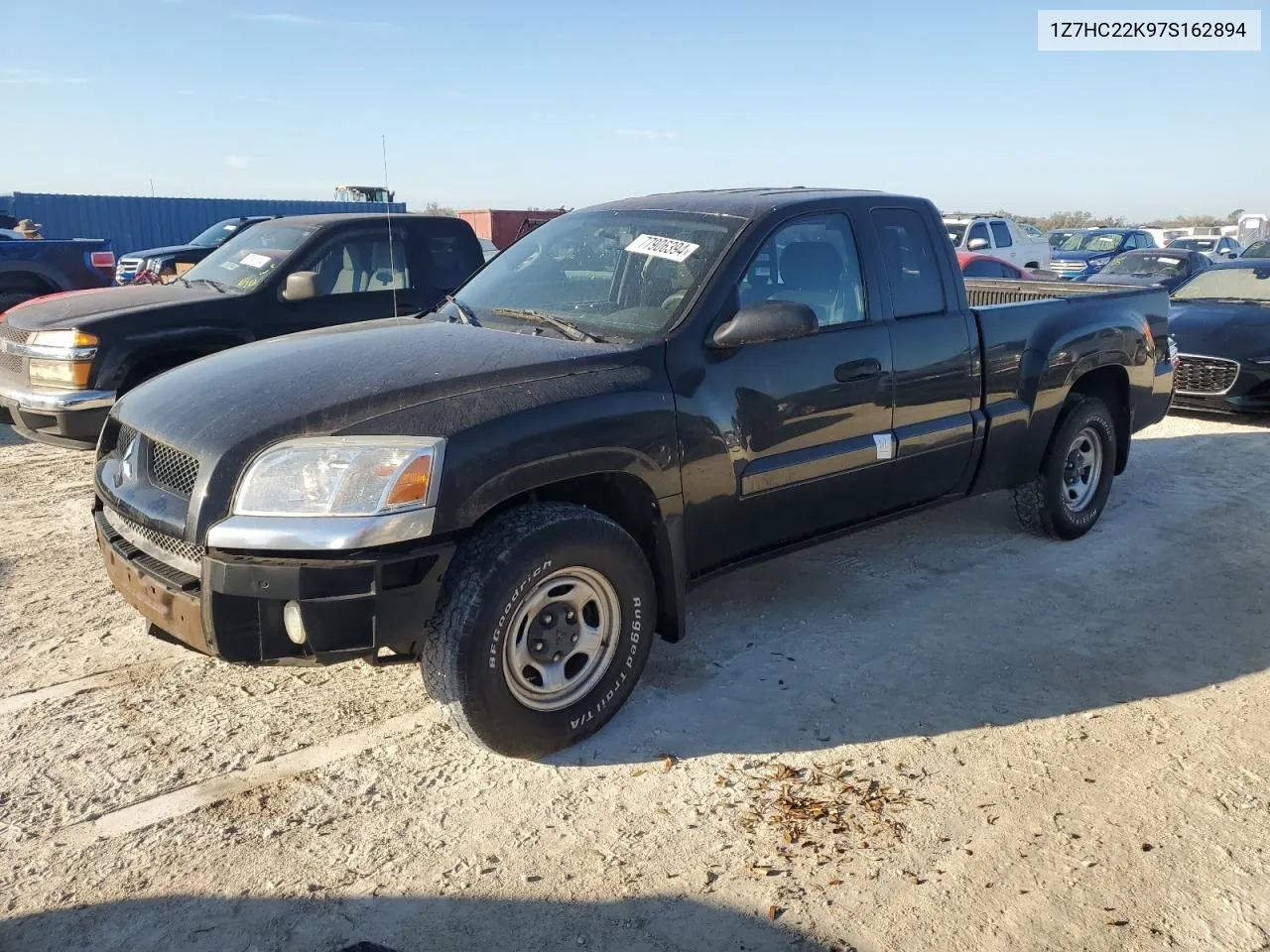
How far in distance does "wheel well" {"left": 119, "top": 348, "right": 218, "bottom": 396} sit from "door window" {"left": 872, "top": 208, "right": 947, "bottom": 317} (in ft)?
13.5

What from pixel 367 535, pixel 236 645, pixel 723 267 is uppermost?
pixel 723 267

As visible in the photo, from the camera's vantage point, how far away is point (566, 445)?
10.5ft

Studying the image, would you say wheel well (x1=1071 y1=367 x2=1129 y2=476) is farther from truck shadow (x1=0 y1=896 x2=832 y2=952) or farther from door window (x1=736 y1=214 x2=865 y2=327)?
truck shadow (x1=0 y1=896 x2=832 y2=952)

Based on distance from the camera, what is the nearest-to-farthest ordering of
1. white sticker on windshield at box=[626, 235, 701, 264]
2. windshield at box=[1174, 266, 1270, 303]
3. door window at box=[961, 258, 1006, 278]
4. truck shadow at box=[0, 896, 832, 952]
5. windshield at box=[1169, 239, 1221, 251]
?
truck shadow at box=[0, 896, 832, 952], white sticker on windshield at box=[626, 235, 701, 264], windshield at box=[1174, 266, 1270, 303], door window at box=[961, 258, 1006, 278], windshield at box=[1169, 239, 1221, 251]

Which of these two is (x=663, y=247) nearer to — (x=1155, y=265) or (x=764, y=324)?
(x=764, y=324)

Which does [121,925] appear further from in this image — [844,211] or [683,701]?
[844,211]

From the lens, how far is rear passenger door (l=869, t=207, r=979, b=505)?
4.42 m

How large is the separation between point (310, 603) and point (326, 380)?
0.78 m

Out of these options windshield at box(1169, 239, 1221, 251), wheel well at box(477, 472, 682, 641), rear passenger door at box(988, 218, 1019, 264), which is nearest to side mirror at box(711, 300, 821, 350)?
wheel well at box(477, 472, 682, 641)

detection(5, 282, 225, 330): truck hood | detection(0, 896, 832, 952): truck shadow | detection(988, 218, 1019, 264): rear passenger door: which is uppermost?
detection(988, 218, 1019, 264): rear passenger door

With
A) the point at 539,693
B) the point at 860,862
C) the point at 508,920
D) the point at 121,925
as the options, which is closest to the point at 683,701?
the point at 539,693

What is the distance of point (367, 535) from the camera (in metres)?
2.86

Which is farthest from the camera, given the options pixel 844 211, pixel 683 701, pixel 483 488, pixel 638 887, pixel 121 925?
pixel 844 211

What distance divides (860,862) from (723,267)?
6.99 feet
